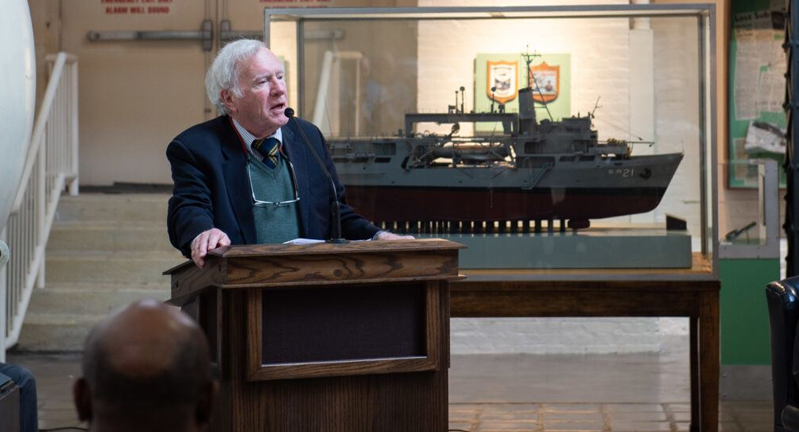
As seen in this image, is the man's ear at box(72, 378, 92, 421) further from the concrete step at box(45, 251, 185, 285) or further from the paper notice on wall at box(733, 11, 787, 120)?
the paper notice on wall at box(733, 11, 787, 120)

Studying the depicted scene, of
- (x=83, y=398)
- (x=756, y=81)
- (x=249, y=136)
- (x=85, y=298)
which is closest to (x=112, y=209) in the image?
(x=85, y=298)

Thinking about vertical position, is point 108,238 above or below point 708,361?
above

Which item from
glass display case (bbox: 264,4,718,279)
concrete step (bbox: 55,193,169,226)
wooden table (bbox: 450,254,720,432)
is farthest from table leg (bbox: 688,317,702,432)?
concrete step (bbox: 55,193,169,226)

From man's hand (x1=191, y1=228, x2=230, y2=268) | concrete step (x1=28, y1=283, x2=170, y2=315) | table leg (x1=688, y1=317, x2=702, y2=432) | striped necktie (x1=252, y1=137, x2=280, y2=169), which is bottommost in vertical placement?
table leg (x1=688, y1=317, x2=702, y2=432)

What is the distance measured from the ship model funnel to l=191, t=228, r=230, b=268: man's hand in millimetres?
2276

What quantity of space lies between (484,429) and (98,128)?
5.05 meters

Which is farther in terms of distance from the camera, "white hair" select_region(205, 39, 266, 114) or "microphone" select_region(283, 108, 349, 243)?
"white hair" select_region(205, 39, 266, 114)

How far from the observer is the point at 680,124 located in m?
4.63

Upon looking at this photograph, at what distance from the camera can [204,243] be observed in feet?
8.30

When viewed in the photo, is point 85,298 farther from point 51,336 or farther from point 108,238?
point 108,238

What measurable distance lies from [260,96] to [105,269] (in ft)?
15.3

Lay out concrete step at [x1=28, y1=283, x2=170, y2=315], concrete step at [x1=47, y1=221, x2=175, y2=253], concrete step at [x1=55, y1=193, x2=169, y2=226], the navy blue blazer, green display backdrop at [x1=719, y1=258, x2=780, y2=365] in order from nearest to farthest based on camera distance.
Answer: the navy blue blazer < green display backdrop at [x1=719, y1=258, x2=780, y2=365] < concrete step at [x1=28, y1=283, x2=170, y2=315] < concrete step at [x1=47, y1=221, x2=175, y2=253] < concrete step at [x1=55, y1=193, x2=169, y2=226]

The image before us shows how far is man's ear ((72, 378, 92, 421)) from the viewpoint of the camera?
1.12m

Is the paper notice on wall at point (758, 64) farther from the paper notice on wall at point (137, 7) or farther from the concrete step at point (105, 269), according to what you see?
the paper notice on wall at point (137, 7)
